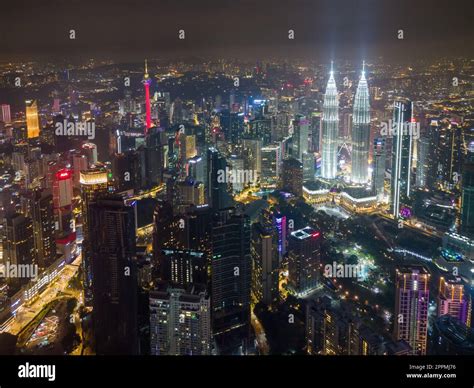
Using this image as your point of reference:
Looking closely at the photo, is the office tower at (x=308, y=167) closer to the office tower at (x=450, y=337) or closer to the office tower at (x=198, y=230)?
the office tower at (x=198, y=230)

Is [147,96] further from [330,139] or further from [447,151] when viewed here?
[447,151]

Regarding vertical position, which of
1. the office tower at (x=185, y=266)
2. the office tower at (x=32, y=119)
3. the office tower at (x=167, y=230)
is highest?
the office tower at (x=32, y=119)

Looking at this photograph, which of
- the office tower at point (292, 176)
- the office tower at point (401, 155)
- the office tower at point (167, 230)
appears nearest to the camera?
the office tower at point (167, 230)

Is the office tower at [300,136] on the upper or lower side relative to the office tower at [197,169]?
upper

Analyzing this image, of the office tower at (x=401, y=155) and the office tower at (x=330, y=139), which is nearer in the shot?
the office tower at (x=401, y=155)

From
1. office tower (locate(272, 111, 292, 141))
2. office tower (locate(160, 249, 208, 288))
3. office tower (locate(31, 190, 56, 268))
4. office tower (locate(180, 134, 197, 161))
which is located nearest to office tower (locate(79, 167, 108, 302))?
office tower (locate(31, 190, 56, 268))

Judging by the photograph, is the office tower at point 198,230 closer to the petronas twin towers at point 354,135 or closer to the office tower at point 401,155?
the office tower at point 401,155

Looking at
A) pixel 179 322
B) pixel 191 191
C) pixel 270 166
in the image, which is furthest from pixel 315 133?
pixel 179 322

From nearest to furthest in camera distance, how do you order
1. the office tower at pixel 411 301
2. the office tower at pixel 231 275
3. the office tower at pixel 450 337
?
the office tower at pixel 450 337 → the office tower at pixel 411 301 → the office tower at pixel 231 275

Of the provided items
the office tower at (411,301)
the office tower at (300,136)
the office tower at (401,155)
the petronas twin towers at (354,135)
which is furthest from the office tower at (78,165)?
the office tower at (401,155)
